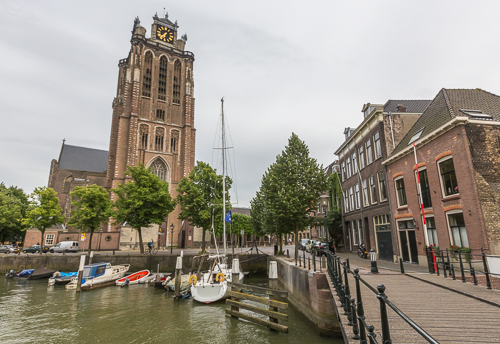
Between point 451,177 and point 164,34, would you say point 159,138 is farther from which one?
point 451,177

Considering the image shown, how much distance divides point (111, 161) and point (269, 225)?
3754 centimetres

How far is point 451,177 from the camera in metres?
14.9

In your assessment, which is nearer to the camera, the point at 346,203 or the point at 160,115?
the point at 346,203

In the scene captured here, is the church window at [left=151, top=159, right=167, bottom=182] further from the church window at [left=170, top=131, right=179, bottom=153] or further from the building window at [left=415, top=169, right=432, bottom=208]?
the building window at [left=415, top=169, right=432, bottom=208]

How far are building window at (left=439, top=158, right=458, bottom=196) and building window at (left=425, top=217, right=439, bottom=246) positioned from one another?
242 centimetres

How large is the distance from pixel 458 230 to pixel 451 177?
2.88 meters

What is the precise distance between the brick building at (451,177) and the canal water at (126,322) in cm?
959

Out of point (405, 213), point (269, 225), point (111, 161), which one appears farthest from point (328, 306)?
point (111, 161)

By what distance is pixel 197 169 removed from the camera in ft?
111

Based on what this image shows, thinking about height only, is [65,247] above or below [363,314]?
below

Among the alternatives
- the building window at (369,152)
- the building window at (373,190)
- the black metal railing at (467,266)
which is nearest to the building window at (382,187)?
the building window at (373,190)

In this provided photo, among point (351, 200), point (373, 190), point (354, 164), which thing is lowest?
point (351, 200)

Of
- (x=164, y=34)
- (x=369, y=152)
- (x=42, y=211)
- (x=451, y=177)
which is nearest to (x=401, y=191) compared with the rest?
(x=451, y=177)

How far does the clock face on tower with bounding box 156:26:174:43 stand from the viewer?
194ft
